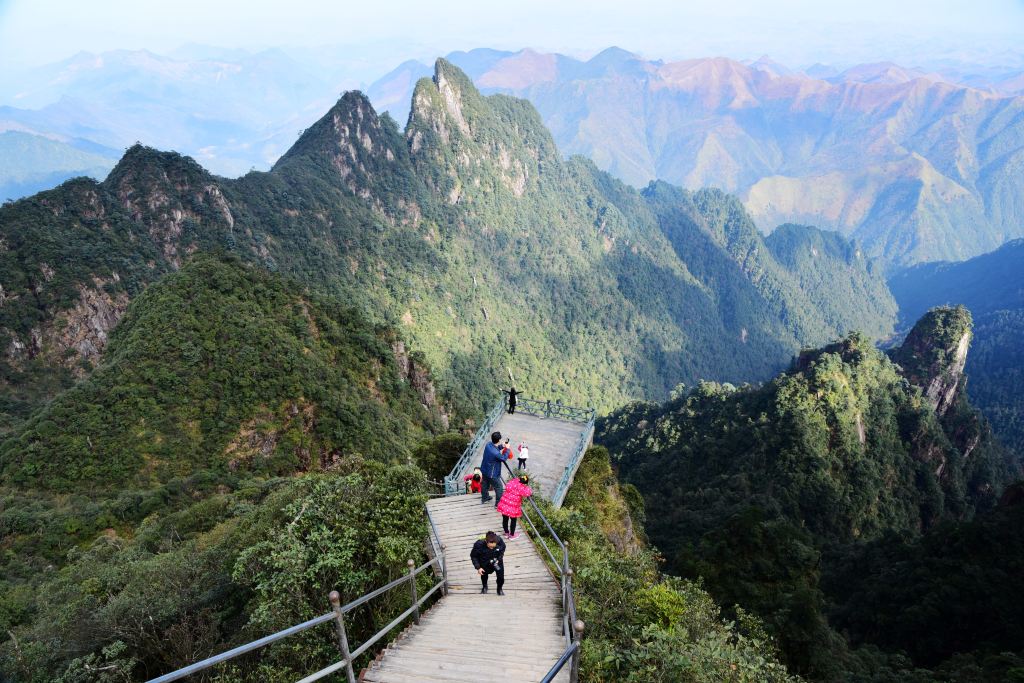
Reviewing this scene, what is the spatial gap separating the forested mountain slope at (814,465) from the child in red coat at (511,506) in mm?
30721

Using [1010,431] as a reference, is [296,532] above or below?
above

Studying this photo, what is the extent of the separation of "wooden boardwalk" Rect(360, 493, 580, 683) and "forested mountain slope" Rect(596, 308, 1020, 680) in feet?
104

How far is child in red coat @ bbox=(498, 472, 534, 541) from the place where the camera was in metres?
15.9

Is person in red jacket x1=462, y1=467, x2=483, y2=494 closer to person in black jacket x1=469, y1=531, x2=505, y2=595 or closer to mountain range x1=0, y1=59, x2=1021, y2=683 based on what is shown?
mountain range x1=0, y1=59, x2=1021, y2=683

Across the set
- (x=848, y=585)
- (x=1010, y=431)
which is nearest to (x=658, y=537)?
(x=848, y=585)

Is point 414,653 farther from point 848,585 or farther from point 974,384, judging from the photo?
point 974,384

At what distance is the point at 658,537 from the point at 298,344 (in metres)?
41.9

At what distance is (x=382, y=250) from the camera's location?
118 m

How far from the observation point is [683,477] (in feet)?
258

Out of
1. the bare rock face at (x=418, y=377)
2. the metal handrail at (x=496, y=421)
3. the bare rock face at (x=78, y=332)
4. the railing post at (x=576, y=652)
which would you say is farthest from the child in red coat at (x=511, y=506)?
the bare rock face at (x=78, y=332)

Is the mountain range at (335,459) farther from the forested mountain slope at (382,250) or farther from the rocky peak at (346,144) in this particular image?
the rocky peak at (346,144)

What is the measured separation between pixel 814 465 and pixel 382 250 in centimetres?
8737

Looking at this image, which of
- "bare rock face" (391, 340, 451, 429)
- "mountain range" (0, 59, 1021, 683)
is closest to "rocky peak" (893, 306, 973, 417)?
"mountain range" (0, 59, 1021, 683)

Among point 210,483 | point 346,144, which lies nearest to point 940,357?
point 210,483
